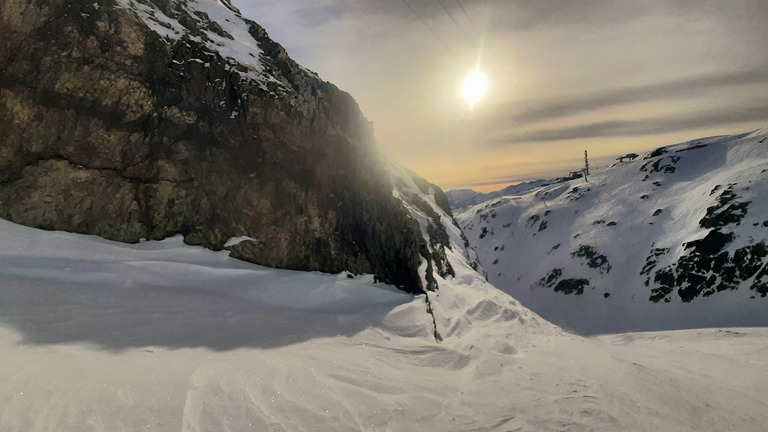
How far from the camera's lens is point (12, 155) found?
30.7ft

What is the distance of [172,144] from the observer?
37.9ft

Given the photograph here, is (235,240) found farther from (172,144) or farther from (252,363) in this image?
(252,363)

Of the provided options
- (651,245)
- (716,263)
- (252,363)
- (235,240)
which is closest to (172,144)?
(235,240)

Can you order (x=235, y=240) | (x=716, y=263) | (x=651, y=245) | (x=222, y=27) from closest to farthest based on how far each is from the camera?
(x=235, y=240)
(x=222, y=27)
(x=716, y=263)
(x=651, y=245)

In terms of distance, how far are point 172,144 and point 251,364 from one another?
8619 mm

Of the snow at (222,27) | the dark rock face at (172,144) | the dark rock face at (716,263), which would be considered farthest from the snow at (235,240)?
the dark rock face at (716,263)

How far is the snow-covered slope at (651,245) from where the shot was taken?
3662 cm

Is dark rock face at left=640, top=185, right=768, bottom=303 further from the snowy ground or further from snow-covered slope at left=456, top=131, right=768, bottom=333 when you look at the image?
the snowy ground

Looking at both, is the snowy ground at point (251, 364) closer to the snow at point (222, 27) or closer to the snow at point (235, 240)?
the snow at point (235, 240)

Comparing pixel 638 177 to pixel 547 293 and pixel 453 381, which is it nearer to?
pixel 547 293

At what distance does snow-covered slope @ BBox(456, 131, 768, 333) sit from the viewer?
36.6 metres

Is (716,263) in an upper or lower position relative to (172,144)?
lower

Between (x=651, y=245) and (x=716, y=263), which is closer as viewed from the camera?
(x=716, y=263)

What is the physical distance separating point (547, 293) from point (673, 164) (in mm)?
37828
